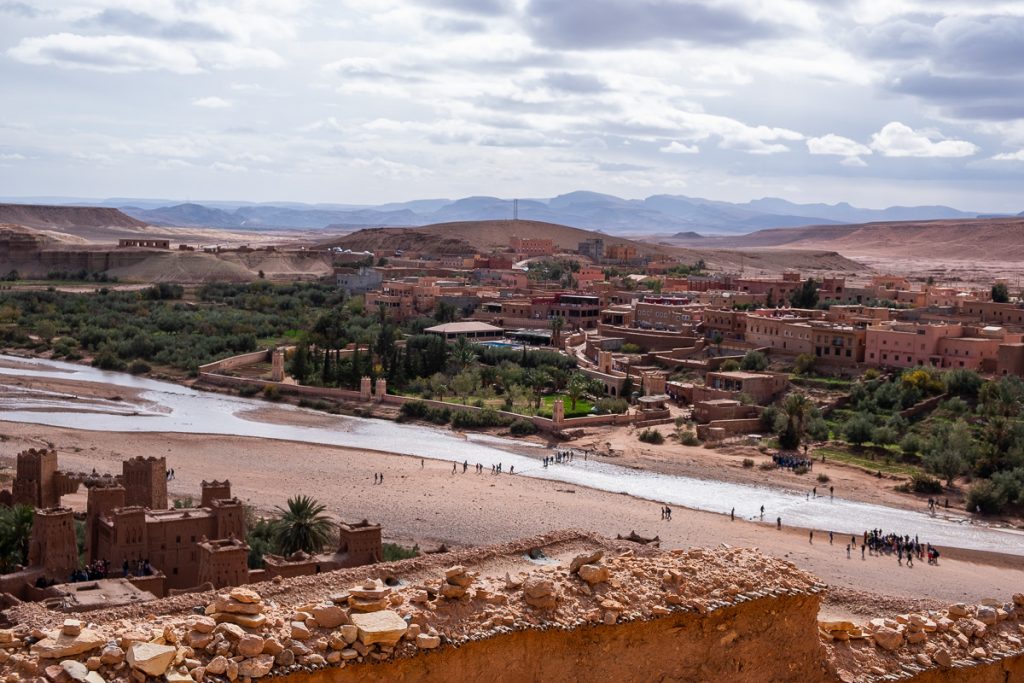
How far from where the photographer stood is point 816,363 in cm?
4181

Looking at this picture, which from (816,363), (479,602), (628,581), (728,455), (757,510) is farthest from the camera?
(816,363)

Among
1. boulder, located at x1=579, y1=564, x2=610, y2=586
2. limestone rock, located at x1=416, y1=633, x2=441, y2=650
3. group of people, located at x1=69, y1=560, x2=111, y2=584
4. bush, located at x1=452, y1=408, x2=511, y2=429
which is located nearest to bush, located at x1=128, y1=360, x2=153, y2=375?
bush, located at x1=452, y1=408, x2=511, y2=429

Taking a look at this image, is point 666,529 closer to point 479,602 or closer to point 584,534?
point 584,534

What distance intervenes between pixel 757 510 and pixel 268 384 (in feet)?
73.8

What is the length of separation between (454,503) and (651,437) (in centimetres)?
992

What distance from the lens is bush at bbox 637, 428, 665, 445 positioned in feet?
114

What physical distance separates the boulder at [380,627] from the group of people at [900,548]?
16.4 metres

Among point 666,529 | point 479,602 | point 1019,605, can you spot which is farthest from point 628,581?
point 666,529

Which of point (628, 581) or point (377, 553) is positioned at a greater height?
point (628, 581)

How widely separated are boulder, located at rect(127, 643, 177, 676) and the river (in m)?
20.1

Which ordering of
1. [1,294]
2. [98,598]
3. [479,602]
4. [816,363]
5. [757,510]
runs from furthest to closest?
[1,294] → [816,363] → [757,510] → [98,598] → [479,602]

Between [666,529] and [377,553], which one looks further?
[666,529]

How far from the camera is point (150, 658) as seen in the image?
26.4 ft

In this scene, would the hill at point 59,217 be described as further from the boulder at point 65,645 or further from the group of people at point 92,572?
the boulder at point 65,645
